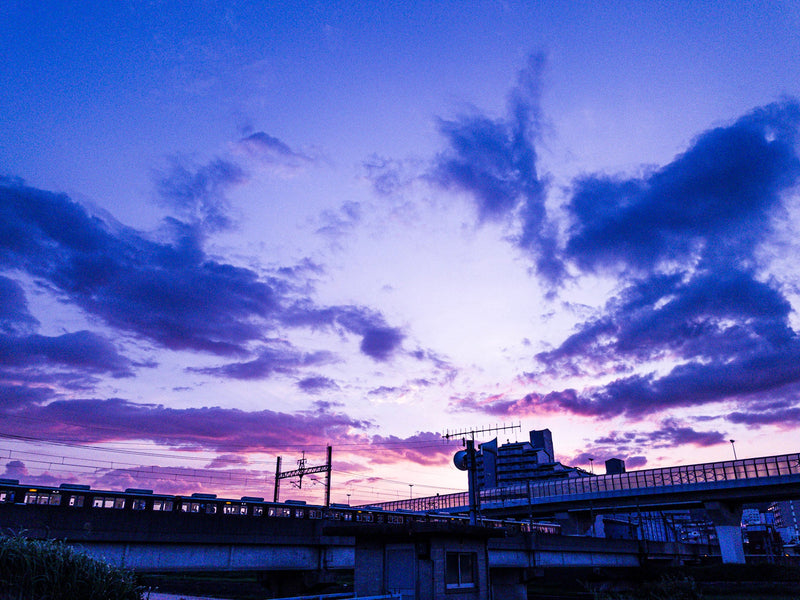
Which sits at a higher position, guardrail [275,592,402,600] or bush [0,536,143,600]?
bush [0,536,143,600]

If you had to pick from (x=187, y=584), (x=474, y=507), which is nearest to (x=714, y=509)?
(x=474, y=507)

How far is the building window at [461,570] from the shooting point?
2153 cm

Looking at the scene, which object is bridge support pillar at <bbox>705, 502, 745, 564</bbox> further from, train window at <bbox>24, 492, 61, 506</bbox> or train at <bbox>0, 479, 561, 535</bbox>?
train window at <bbox>24, 492, 61, 506</bbox>

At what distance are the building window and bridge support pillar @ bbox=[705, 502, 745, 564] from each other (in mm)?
74291

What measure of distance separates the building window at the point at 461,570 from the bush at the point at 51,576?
12.2 meters

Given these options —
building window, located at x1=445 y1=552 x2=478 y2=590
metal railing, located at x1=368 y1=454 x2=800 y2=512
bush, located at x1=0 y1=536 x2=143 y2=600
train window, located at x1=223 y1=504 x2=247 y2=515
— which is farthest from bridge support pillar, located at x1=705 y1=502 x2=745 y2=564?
bush, located at x1=0 y1=536 x2=143 y2=600

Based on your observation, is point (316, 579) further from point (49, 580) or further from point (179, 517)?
point (49, 580)

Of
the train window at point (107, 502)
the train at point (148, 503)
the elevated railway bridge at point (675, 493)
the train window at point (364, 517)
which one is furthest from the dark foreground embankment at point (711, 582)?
the train window at point (107, 502)

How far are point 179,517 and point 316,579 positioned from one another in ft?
43.4

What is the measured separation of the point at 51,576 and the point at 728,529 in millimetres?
94060

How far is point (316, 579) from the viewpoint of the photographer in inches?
1540

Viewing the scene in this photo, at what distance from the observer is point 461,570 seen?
22094 millimetres

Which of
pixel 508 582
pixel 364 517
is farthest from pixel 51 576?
pixel 508 582

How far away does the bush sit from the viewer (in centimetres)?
1242
